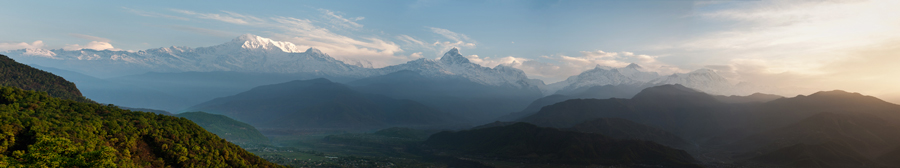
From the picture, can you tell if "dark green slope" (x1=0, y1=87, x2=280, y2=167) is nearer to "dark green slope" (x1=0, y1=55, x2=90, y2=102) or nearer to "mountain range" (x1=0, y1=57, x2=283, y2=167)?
"mountain range" (x1=0, y1=57, x2=283, y2=167)

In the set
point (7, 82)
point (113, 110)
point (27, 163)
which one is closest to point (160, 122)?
point (113, 110)

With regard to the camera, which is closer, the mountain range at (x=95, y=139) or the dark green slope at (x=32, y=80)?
the mountain range at (x=95, y=139)

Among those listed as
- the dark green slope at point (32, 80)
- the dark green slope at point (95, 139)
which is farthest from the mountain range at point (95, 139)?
the dark green slope at point (32, 80)

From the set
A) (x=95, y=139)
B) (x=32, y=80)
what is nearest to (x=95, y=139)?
→ (x=95, y=139)

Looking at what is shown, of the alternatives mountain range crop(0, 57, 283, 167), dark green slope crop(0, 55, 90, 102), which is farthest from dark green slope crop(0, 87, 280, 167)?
dark green slope crop(0, 55, 90, 102)

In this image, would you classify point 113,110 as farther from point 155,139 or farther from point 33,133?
point 33,133

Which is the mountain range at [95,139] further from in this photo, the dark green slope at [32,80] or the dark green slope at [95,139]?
the dark green slope at [32,80]

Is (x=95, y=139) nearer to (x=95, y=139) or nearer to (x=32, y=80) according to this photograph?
(x=95, y=139)
